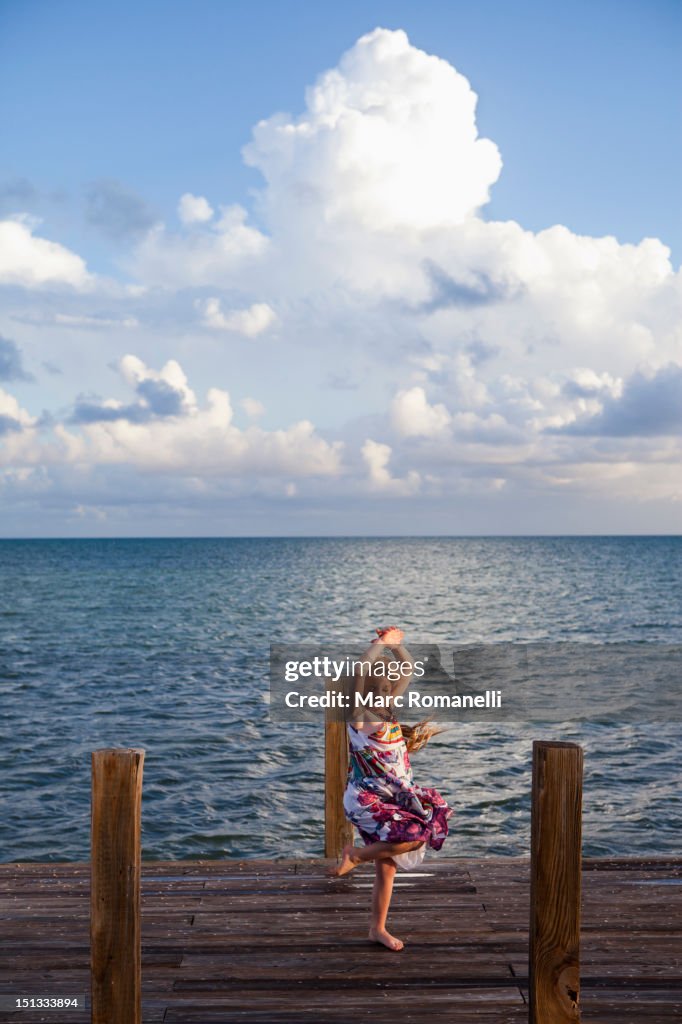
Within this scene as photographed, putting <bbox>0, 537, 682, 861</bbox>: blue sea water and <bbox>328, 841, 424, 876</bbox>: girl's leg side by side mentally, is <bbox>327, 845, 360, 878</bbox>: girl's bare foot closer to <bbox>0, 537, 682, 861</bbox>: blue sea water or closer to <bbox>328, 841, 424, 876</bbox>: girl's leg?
<bbox>328, 841, 424, 876</bbox>: girl's leg

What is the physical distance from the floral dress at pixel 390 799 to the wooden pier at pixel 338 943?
0.63 m

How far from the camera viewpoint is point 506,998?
15.8ft

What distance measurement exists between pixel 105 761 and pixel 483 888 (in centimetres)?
356

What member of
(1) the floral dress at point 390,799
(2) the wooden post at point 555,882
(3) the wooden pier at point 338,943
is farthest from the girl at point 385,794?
(2) the wooden post at point 555,882

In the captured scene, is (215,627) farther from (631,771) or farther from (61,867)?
(61,867)

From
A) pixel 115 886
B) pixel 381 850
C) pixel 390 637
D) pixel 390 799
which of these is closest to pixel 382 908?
pixel 381 850

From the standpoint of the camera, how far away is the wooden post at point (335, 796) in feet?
23.1

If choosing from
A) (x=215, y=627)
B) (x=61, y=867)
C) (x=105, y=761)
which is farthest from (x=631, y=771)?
(x=215, y=627)

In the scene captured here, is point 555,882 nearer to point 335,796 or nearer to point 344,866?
point 344,866

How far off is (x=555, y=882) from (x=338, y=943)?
6.87 feet

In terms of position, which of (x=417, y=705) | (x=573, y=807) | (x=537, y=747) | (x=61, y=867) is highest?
(x=537, y=747)

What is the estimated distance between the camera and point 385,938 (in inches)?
212

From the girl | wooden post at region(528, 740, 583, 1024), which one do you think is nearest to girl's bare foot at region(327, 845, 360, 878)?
the girl

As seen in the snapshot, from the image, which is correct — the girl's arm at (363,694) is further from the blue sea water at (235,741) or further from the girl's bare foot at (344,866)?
the blue sea water at (235,741)
